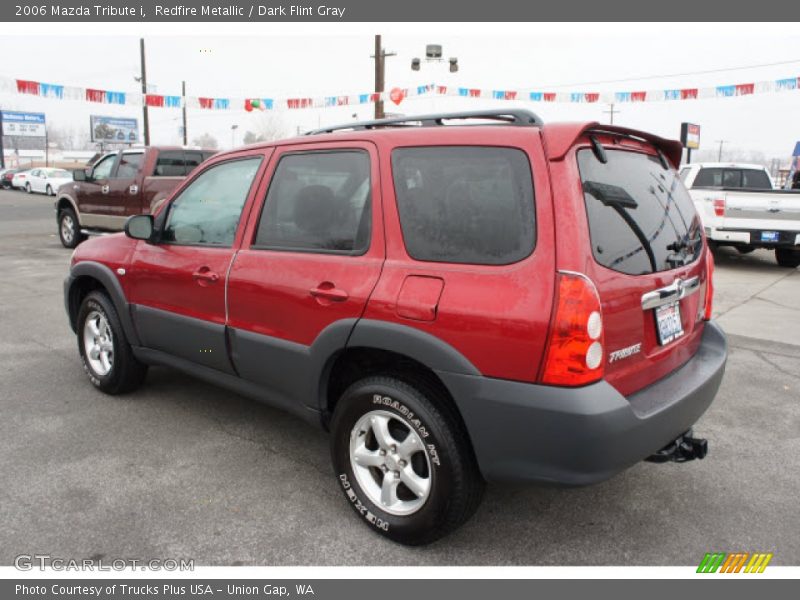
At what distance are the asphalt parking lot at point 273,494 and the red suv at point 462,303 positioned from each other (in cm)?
33

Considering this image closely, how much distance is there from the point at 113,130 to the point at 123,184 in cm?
5980

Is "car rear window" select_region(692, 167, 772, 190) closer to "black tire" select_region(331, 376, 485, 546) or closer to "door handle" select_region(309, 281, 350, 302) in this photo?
"door handle" select_region(309, 281, 350, 302)

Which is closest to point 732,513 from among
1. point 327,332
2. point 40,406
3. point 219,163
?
point 327,332

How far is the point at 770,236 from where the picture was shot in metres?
10.2

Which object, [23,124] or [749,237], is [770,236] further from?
[23,124]

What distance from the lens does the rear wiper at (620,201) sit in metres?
2.39

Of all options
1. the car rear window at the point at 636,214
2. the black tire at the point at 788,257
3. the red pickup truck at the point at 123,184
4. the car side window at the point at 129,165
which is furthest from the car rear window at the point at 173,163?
the black tire at the point at 788,257

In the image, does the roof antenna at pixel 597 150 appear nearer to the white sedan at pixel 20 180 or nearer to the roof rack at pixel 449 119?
the roof rack at pixel 449 119

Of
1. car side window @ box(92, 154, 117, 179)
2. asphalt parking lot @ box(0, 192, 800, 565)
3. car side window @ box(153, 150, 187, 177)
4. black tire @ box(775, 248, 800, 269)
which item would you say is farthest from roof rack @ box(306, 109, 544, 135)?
black tire @ box(775, 248, 800, 269)

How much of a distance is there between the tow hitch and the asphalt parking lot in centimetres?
37

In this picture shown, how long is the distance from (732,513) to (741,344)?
3.55m

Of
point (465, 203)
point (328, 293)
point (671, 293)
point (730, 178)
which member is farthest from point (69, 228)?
point (730, 178)

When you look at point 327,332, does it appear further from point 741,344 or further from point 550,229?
point 741,344

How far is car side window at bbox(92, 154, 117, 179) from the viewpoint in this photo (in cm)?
1193
